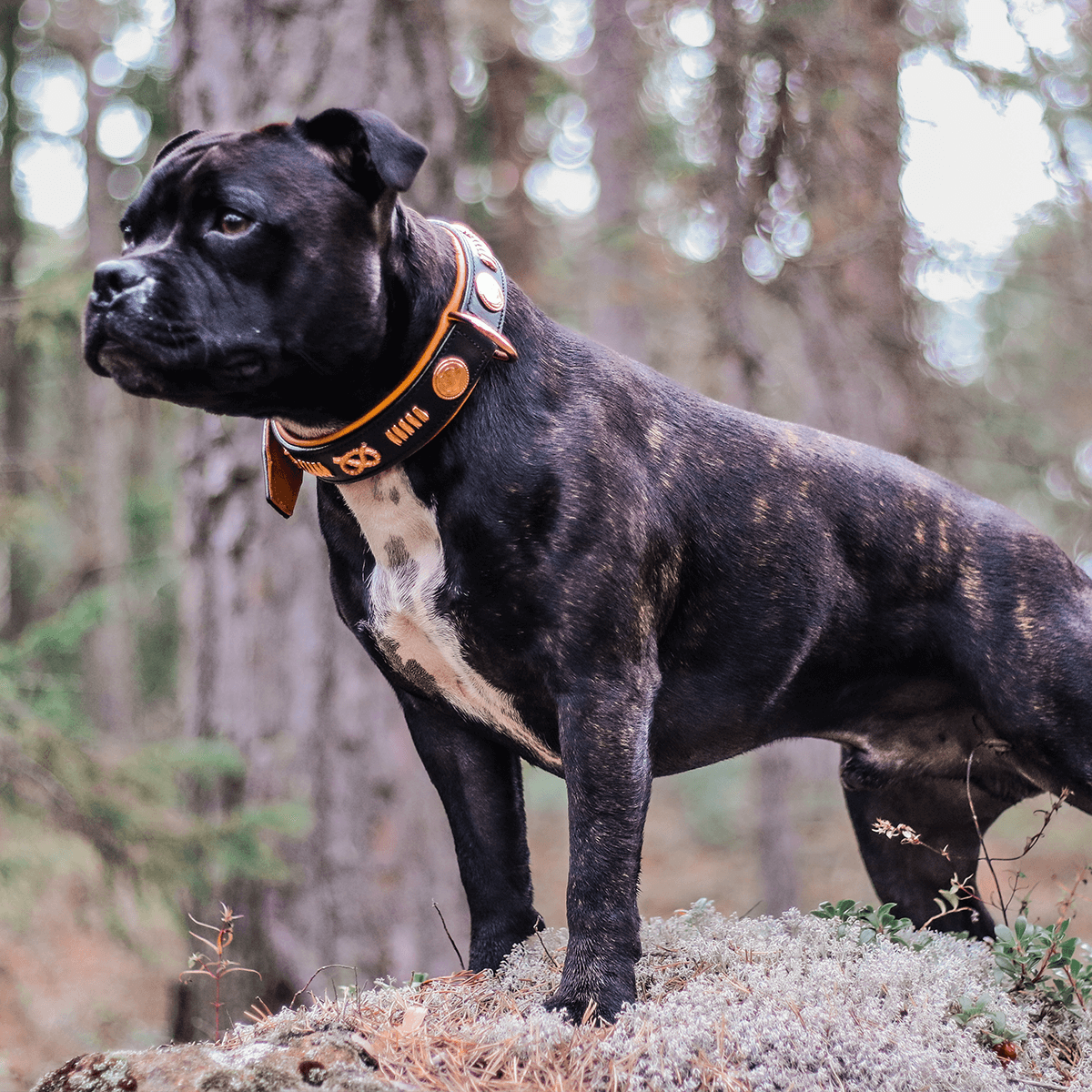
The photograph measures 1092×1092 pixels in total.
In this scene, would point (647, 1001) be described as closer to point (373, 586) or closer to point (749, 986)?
point (749, 986)

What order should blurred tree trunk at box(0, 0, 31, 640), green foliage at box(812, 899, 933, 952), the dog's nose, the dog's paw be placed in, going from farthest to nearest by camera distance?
blurred tree trunk at box(0, 0, 31, 640) → green foliage at box(812, 899, 933, 952) → the dog's paw → the dog's nose

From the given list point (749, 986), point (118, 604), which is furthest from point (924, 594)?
point (118, 604)

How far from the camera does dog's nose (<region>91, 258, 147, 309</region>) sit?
254 cm

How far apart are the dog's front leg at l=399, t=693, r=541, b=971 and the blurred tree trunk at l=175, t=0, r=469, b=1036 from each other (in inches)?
91.3

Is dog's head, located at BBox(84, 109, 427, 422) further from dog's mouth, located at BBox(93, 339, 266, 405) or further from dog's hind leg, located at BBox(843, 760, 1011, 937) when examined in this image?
dog's hind leg, located at BBox(843, 760, 1011, 937)

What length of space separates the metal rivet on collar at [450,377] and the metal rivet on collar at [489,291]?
20 cm

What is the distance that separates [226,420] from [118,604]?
23.5 feet

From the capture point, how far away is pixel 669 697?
3178 millimetres

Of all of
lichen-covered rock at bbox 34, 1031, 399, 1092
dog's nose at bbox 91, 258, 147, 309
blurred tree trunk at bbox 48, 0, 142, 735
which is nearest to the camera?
lichen-covered rock at bbox 34, 1031, 399, 1092

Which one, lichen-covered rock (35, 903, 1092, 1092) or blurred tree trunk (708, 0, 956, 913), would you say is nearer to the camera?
lichen-covered rock (35, 903, 1092, 1092)

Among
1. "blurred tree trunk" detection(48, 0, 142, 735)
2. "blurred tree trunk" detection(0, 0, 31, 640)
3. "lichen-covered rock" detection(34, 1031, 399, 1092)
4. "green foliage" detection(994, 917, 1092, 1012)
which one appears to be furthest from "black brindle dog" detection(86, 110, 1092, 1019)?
"blurred tree trunk" detection(48, 0, 142, 735)

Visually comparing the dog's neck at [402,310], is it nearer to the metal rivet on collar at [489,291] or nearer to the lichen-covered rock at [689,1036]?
the metal rivet on collar at [489,291]

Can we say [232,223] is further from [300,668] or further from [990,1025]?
[300,668]

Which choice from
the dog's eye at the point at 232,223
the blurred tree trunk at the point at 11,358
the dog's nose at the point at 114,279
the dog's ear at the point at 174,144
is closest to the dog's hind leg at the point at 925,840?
the dog's eye at the point at 232,223
